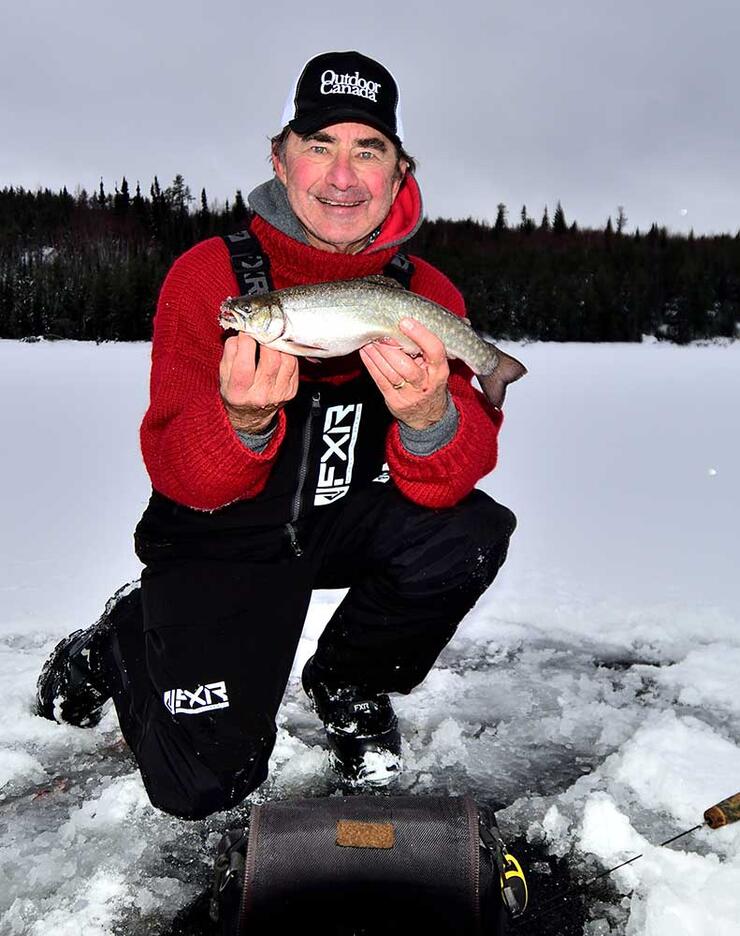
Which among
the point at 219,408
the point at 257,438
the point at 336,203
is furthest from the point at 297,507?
the point at 336,203

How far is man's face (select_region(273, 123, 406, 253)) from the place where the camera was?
107 inches

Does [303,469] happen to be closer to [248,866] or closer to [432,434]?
[432,434]

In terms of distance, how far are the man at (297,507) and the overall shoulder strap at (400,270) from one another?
19 millimetres

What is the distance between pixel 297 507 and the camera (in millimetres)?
2779

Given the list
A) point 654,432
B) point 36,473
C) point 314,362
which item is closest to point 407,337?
point 314,362

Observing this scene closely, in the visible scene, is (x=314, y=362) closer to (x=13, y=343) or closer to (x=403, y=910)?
(x=403, y=910)

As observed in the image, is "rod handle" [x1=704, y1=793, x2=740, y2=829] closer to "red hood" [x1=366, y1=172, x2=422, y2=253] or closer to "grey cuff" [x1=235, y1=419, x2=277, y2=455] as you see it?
"grey cuff" [x1=235, y1=419, x2=277, y2=455]

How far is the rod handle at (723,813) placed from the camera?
84.9 inches

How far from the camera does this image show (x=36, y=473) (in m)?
7.23

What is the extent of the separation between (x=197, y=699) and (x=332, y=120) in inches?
75.1

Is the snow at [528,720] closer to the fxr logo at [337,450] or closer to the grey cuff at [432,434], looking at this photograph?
the fxr logo at [337,450]

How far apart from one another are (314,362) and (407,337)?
0.48 m

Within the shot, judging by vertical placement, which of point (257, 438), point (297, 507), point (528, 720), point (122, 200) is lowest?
point (528, 720)

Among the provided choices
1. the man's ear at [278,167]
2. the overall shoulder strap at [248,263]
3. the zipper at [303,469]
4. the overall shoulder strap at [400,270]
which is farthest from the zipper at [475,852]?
the man's ear at [278,167]
